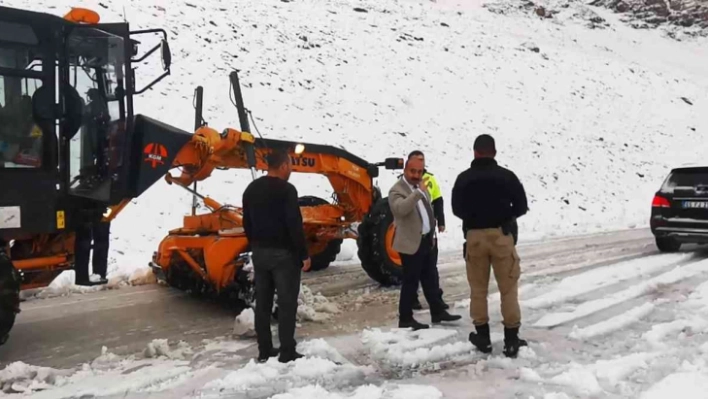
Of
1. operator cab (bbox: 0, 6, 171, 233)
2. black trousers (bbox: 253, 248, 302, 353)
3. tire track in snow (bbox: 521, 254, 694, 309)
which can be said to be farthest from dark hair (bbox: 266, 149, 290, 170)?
tire track in snow (bbox: 521, 254, 694, 309)

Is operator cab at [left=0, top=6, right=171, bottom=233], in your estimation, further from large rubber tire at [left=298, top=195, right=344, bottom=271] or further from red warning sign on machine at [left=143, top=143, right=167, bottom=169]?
large rubber tire at [left=298, top=195, right=344, bottom=271]

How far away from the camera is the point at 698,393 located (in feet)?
15.5

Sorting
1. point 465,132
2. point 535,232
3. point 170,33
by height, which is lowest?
point 535,232

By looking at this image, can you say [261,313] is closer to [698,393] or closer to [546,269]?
[698,393]

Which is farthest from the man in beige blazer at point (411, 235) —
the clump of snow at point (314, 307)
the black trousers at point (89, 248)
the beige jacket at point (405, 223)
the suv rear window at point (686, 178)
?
the suv rear window at point (686, 178)

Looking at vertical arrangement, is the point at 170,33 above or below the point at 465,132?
above

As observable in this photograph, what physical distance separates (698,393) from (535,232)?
37.0 feet

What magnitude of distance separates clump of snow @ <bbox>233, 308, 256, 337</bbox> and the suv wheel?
7.91m

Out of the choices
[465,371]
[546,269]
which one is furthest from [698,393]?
[546,269]

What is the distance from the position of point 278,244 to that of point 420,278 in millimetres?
1948

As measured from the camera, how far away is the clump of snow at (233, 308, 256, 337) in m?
6.52

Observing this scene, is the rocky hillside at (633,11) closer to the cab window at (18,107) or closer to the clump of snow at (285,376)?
the cab window at (18,107)

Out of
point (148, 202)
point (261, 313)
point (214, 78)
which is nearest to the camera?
point (261, 313)

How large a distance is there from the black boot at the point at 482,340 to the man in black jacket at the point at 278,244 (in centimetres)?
160
